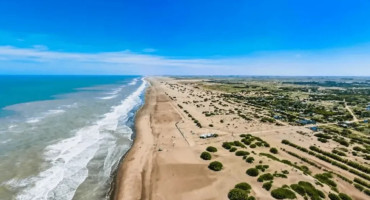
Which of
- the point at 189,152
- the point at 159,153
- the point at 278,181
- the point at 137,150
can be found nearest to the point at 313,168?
the point at 278,181

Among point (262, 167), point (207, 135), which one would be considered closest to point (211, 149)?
point (207, 135)

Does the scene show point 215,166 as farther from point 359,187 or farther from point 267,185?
point 359,187

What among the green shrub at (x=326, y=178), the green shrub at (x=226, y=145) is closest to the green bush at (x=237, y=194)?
the green shrub at (x=326, y=178)

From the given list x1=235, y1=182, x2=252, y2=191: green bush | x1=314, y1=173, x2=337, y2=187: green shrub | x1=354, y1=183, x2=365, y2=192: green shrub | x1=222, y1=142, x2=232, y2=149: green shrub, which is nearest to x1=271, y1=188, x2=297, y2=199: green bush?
x1=235, y1=182, x2=252, y2=191: green bush

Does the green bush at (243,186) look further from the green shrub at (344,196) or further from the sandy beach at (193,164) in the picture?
the green shrub at (344,196)

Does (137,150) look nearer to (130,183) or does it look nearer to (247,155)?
(130,183)
